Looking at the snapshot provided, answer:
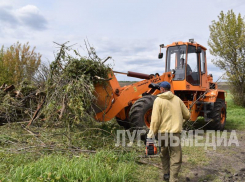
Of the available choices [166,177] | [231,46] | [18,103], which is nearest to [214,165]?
[166,177]

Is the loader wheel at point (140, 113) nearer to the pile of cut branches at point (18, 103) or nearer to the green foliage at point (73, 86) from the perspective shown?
the green foliage at point (73, 86)

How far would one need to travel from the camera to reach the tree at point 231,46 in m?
15.7

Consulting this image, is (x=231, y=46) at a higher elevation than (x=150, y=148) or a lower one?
higher

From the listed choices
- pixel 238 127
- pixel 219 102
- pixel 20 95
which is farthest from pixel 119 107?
pixel 238 127

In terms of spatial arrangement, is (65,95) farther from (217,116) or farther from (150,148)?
(217,116)

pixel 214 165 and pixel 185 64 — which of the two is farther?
pixel 185 64

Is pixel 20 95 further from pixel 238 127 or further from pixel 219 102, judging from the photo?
pixel 238 127

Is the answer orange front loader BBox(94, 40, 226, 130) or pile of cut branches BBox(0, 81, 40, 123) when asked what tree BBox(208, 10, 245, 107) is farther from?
pile of cut branches BBox(0, 81, 40, 123)

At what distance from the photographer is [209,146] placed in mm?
6578

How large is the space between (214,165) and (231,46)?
41.5ft

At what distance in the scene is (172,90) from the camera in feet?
26.2

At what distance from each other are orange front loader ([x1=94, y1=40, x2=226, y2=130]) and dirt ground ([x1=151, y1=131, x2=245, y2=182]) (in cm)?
161

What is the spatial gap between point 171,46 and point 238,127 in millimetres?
4219

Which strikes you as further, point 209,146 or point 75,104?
point 209,146
